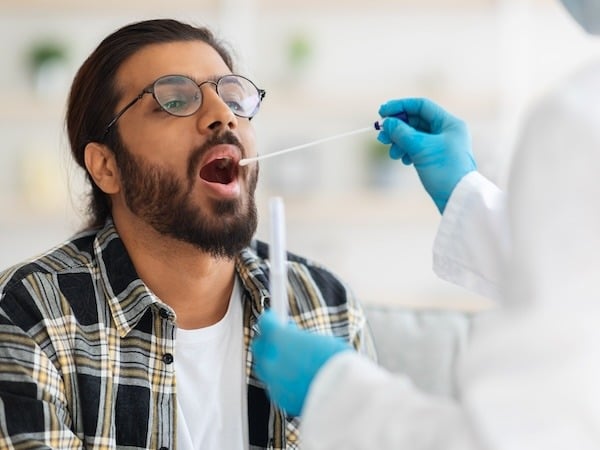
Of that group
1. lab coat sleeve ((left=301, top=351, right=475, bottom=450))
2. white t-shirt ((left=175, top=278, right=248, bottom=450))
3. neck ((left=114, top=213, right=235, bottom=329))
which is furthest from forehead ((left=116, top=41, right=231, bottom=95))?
lab coat sleeve ((left=301, top=351, right=475, bottom=450))

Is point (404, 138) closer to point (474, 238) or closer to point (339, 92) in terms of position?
point (474, 238)

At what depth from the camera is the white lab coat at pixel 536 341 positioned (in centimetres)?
107

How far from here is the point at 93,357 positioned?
1.72 metres

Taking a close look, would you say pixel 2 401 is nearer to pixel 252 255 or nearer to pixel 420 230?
pixel 252 255

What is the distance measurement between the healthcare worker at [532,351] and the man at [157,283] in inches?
24.0

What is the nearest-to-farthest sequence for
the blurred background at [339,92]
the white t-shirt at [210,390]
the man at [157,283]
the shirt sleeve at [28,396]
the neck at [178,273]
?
the shirt sleeve at [28,396]
the man at [157,283]
the white t-shirt at [210,390]
the neck at [178,273]
the blurred background at [339,92]

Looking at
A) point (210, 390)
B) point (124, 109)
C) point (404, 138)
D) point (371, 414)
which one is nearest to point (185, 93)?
point (124, 109)

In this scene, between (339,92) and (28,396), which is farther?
(339,92)

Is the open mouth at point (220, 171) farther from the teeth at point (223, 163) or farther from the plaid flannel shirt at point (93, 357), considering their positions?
the plaid flannel shirt at point (93, 357)

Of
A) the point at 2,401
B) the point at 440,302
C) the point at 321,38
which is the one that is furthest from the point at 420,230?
the point at 2,401

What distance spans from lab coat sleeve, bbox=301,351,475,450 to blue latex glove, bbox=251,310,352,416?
0.03 m

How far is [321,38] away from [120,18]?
91cm

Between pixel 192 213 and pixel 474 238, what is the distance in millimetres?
581

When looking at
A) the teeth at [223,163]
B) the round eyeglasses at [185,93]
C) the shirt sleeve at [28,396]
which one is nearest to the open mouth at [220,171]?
the teeth at [223,163]
